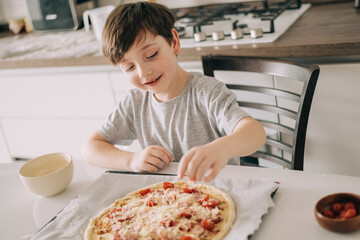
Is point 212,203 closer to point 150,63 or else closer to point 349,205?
point 349,205

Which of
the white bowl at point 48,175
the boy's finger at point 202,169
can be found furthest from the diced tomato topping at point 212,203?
Answer: the white bowl at point 48,175

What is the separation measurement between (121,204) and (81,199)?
0.10 meters

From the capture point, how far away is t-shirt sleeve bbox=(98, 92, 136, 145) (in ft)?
4.20

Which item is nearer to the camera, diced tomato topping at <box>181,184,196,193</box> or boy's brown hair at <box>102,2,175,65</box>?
diced tomato topping at <box>181,184,196,193</box>

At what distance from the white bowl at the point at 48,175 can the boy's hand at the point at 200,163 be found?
35cm

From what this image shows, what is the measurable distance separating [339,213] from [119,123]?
2.51ft

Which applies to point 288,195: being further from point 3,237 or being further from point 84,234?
point 3,237

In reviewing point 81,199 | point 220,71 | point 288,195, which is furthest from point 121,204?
point 220,71

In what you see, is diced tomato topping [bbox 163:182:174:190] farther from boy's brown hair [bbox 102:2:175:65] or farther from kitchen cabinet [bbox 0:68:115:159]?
kitchen cabinet [bbox 0:68:115:159]

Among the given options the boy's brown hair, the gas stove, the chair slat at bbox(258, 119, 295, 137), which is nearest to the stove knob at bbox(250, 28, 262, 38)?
→ the gas stove

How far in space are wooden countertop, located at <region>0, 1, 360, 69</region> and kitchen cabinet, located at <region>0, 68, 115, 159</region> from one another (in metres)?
0.15

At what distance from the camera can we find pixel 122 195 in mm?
975

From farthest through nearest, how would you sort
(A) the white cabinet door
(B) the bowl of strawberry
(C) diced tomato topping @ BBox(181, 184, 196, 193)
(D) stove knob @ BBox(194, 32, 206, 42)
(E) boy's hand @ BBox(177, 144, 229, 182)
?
(A) the white cabinet door, (D) stove knob @ BBox(194, 32, 206, 42), (C) diced tomato topping @ BBox(181, 184, 196, 193), (E) boy's hand @ BBox(177, 144, 229, 182), (B) the bowl of strawberry

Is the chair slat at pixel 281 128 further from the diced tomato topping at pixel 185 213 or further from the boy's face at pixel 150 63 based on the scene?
the diced tomato topping at pixel 185 213
